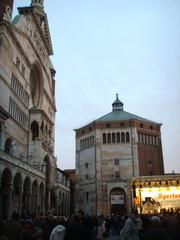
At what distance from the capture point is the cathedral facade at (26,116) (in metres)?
31.9

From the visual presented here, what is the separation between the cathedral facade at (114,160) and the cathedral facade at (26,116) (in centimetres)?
631

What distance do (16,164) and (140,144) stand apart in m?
34.1

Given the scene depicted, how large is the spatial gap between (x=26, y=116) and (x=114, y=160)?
76.8 ft

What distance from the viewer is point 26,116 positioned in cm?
4256

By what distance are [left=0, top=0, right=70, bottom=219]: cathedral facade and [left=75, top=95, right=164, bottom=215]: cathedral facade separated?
6.31 meters

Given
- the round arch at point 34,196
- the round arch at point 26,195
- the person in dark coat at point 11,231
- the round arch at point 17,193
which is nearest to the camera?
the person in dark coat at point 11,231

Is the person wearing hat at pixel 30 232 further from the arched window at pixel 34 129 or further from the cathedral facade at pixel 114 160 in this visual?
the cathedral facade at pixel 114 160

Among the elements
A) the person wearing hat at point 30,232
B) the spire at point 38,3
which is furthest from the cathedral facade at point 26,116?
the person wearing hat at point 30,232

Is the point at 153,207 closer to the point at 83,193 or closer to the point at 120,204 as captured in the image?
the point at 120,204

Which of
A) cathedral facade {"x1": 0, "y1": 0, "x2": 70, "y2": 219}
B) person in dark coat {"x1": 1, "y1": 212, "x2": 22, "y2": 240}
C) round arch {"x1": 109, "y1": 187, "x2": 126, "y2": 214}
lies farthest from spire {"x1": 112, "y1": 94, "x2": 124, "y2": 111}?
person in dark coat {"x1": 1, "y1": 212, "x2": 22, "y2": 240}

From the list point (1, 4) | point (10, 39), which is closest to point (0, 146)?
point (10, 39)

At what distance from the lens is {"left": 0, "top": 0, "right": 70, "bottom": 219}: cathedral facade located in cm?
3188

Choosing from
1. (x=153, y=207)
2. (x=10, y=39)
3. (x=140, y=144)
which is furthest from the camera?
(x=140, y=144)

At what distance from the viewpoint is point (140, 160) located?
5925 cm
